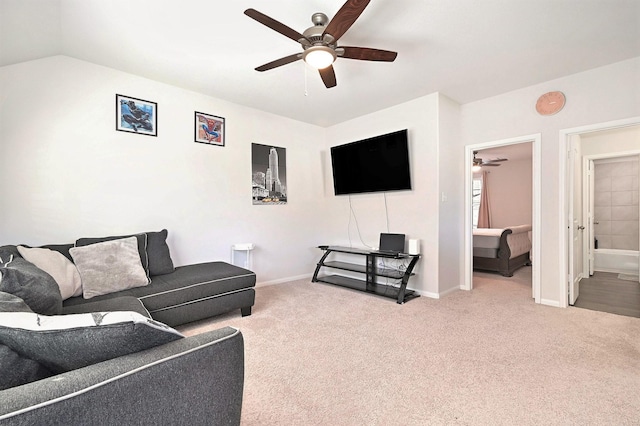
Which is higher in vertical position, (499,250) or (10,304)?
(10,304)

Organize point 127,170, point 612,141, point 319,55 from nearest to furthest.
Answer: point 319,55 → point 127,170 → point 612,141

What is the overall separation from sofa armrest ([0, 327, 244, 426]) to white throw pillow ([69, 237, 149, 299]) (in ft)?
6.49

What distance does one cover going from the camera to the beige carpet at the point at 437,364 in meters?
1.62

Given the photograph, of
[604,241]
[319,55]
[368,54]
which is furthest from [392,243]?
[604,241]

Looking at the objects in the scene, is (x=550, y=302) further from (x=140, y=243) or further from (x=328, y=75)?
(x=140, y=243)

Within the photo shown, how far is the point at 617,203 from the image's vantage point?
5629 millimetres

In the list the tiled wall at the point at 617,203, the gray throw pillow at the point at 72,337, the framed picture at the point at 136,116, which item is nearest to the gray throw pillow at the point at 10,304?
the gray throw pillow at the point at 72,337

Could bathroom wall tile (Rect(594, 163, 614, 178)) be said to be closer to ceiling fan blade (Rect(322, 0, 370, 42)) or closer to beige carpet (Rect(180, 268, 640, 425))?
beige carpet (Rect(180, 268, 640, 425))

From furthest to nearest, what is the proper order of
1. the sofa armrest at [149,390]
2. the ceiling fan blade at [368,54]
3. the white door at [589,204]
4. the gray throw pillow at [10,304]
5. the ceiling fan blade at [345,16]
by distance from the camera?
the white door at [589,204] → the ceiling fan blade at [368,54] → the ceiling fan blade at [345,16] → the gray throw pillow at [10,304] → the sofa armrest at [149,390]

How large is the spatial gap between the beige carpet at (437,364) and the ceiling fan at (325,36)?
2228 millimetres

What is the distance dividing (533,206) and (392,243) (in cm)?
168

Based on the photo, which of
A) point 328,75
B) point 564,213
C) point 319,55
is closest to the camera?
point 319,55

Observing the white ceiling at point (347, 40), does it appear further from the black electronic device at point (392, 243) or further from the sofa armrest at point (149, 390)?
the sofa armrest at point (149, 390)

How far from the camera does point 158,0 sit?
2041 millimetres
